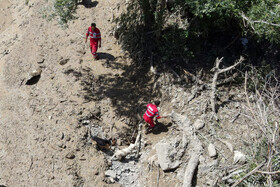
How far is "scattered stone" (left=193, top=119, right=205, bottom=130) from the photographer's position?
6.22 m

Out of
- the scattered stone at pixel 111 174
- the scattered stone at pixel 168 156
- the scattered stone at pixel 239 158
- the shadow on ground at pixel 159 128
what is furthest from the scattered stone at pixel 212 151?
the scattered stone at pixel 111 174

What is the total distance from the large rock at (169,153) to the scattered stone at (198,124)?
1.93ft

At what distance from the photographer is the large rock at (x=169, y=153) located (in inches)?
228

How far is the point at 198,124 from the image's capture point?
247 inches

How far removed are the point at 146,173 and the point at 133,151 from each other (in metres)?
0.67

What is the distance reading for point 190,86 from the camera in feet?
23.3

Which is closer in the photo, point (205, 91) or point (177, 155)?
point (177, 155)

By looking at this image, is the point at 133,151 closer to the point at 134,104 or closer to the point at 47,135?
the point at 134,104

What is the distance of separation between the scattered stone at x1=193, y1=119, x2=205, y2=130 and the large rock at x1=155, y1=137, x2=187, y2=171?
0.59 m

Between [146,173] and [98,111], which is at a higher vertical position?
[98,111]

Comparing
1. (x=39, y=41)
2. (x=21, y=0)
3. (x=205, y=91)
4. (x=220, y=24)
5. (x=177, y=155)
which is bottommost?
(x=177, y=155)

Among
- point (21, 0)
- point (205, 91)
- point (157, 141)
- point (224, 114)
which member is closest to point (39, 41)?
point (21, 0)

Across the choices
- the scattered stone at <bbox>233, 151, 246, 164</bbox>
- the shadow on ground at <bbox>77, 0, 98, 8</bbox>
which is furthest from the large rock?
the shadow on ground at <bbox>77, 0, 98, 8</bbox>

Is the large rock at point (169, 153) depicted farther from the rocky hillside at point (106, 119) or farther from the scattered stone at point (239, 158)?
the scattered stone at point (239, 158)
